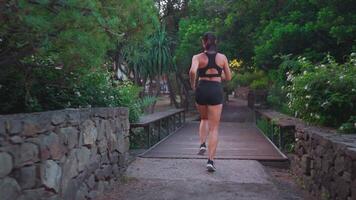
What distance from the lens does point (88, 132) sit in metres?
5.16

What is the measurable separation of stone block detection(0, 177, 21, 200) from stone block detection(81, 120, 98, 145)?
4.83 feet

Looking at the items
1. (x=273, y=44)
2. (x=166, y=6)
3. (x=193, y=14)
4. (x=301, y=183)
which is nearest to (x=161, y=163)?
(x=301, y=183)

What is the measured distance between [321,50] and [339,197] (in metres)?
7.14

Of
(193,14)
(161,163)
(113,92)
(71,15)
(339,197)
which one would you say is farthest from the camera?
(193,14)

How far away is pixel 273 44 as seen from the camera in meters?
11.5

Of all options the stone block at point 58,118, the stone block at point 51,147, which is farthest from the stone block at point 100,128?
the stone block at point 51,147

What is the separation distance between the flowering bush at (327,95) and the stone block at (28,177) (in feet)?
11.8

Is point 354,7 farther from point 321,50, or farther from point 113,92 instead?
point 113,92

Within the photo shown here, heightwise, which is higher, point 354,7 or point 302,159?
point 354,7

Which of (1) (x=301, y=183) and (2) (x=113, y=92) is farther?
(2) (x=113, y=92)

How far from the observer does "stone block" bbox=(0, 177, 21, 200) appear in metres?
3.31

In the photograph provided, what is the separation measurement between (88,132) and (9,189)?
5.85 ft

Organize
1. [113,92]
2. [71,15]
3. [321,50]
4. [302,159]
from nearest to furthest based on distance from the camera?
[71,15] < [302,159] < [113,92] < [321,50]

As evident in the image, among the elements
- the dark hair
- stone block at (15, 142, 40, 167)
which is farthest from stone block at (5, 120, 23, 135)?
the dark hair
